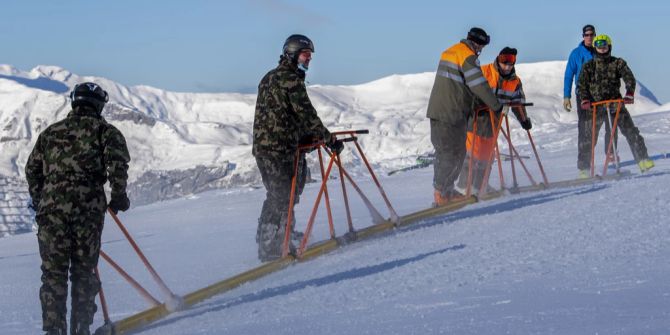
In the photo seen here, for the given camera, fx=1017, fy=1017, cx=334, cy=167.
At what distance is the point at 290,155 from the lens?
8.33 m

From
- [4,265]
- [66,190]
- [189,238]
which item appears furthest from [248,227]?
[66,190]

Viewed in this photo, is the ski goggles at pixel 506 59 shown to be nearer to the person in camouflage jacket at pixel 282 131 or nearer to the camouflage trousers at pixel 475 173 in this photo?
the camouflage trousers at pixel 475 173

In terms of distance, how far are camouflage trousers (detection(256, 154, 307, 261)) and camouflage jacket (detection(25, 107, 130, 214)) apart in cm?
223

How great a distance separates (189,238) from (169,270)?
283 cm

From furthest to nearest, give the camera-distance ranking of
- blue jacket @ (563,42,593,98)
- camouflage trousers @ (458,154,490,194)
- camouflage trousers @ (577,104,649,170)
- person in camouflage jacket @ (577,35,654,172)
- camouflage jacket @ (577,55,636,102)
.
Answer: blue jacket @ (563,42,593,98), camouflage trousers @ (577,104,649,170), camouflage jacket @ (577,55,636,102), person in camouflage jacket @ (577,35,654,172), camouflage trousers @ (458,154,490,194)

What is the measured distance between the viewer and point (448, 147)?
1060 cm

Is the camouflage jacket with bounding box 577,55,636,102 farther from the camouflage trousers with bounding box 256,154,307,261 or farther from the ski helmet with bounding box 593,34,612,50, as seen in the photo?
the camouflage trousers with bounding box 256,154,307,261

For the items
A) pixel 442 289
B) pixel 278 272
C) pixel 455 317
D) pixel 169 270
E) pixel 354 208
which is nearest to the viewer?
pixel 455 317

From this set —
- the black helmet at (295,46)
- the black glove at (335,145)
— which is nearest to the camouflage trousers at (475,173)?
the black glove at (335,145)

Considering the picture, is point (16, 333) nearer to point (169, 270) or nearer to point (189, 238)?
point (169, 270)

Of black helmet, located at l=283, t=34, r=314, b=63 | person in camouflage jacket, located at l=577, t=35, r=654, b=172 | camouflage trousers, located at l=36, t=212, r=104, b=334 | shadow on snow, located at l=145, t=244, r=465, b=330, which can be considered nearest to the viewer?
camouflage trousers, located at l=36, t=212, r=104, b=334

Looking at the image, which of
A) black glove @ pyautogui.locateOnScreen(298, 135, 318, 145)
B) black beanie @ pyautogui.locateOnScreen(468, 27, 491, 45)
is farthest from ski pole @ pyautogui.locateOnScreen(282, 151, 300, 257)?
black beanie @ pyautogui.locateOnScreen(468, 27, 491, 45)

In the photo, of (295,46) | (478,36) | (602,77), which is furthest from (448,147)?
(295,46)

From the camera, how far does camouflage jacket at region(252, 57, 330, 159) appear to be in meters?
8.06
